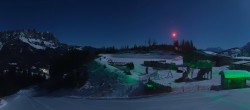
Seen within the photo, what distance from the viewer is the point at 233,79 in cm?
4516

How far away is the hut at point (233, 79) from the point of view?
44469 mm

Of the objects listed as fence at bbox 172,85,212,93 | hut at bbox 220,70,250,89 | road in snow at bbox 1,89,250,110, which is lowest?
road in snow at bbox 1,89,250,110

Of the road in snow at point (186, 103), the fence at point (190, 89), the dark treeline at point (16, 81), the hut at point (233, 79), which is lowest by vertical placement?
the dark treeline at point (16, 81)

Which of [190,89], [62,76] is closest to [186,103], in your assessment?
[190,89]

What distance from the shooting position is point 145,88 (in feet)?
158

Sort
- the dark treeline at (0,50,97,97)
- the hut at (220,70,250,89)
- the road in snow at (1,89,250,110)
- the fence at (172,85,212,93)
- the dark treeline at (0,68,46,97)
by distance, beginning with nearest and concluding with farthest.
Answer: the road in snow at (1,89,250,110) < the fence at (172,85,212,93) < the hut at (220,70,250,89) < the dark treeline at (0,50,97,97) < the dark treeline at (0,68,46,97)

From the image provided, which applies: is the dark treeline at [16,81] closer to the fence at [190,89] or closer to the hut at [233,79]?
the fence at [190,89]

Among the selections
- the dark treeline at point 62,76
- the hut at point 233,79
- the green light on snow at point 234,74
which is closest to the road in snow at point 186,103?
the hut at point 233,79

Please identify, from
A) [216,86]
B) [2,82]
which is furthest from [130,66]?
[2,82]

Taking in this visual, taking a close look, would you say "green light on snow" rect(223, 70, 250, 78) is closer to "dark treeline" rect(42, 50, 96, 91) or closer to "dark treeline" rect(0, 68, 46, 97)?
"dark treeline" rect(42, 50, 96, 91)

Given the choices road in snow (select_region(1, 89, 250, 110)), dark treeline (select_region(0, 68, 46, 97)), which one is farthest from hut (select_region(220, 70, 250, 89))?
dark treeline (select_region(0, 68, 46, 97))

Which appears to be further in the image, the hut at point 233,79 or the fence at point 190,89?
the hut at point 233,79

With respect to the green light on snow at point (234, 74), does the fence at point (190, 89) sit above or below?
below

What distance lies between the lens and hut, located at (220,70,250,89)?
146 feet
